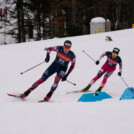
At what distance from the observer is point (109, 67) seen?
741 cm

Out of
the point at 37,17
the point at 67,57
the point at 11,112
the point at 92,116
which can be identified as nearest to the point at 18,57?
the point at 67,57

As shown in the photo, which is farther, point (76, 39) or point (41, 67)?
point (76, 39)

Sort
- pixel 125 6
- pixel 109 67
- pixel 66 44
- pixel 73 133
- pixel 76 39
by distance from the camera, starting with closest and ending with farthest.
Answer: pixel 73 133, pixel 66 44, pixel 109 67, pixel 76 39, pixel 125 6

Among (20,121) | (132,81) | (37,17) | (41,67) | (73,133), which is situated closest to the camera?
(73,133)

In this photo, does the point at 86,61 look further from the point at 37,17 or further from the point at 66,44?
the point at 37,17

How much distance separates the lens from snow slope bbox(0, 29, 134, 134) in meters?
3.61

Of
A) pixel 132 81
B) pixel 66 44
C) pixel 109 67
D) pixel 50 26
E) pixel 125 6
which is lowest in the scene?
pixel 132 81

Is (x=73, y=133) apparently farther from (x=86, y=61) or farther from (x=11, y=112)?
(x=86, y=61)

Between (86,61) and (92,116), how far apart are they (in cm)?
699

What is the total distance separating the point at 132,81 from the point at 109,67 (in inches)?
75.1

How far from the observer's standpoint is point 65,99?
666 cm

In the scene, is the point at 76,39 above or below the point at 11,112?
above

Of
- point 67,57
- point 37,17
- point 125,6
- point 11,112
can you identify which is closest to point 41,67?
point 67,57

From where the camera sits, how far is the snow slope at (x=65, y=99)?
142 inches
